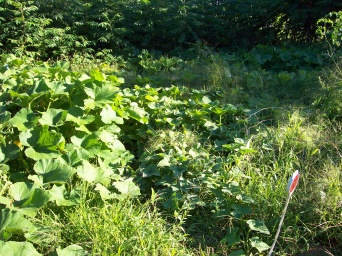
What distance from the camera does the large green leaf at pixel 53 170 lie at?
9.71 ft

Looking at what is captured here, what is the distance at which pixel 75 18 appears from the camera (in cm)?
770

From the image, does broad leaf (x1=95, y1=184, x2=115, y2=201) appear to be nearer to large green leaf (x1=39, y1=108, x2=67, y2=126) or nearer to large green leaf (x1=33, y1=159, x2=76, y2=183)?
large green leaf (x1=33, y1=159, x2=76, y2=183)

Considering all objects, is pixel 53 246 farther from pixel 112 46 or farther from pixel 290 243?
pixel 112 46

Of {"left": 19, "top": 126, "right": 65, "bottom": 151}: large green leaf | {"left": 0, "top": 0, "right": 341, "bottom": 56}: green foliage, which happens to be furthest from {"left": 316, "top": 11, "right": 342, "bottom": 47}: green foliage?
{"left": 19, "top": 126, "right": 65, "bottom": 151}: large green leaf

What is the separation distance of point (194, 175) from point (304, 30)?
5337mm

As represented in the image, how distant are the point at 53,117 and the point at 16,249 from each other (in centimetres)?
129

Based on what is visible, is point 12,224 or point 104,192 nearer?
point 12,224

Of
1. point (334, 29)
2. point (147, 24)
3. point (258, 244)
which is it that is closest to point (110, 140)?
point (258, 244)

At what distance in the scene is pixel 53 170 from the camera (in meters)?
3.00

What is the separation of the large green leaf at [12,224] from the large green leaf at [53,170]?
406mm

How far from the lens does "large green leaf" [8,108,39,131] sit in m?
3.31

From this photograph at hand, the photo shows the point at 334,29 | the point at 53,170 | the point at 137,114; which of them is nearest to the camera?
the point at 53,170

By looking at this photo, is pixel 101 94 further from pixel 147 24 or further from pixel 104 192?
pixel 147 24

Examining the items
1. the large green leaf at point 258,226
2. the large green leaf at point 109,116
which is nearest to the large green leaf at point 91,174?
the large green leaf at point 109,116
